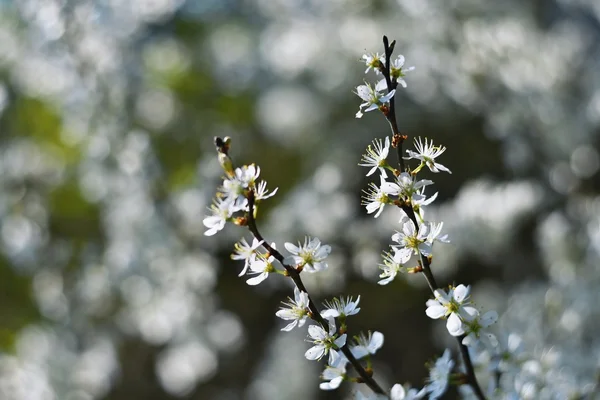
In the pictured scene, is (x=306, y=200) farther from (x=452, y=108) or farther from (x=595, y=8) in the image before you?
(x=595, y=8)

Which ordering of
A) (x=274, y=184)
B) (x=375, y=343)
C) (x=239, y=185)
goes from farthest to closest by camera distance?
(x=274, y=184) → (x=375, y=343) → (x=239, y=185)

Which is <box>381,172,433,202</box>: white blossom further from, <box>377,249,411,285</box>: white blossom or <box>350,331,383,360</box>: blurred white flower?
<box>350,331,383,360</box>: blurred white flower

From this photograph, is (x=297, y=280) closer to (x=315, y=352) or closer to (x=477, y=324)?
(x=315, y=352)

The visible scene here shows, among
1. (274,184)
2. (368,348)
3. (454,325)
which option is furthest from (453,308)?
(274,184)

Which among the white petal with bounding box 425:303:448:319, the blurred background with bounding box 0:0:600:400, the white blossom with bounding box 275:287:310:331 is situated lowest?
the white petal with bounding box 425:303:448:319

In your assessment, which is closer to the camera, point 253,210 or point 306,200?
point 253,210

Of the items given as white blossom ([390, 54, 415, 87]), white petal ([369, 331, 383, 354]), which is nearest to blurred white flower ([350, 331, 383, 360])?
→ white petal ([369, 331, 383, 354])

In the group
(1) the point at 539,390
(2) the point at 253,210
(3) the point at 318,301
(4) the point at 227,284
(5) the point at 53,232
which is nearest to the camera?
(2) the point at 253,210

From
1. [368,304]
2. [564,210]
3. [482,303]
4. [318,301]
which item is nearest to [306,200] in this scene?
[318,301]
